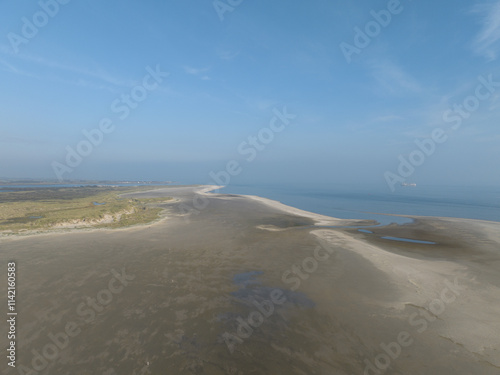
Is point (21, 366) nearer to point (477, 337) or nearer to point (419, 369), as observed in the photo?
point (419, 369)

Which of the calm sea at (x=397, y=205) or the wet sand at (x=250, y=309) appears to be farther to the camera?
the calm sea at (x=397, y=205)

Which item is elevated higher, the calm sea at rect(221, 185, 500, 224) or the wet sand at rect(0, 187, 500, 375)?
the calm sea at rect(221, 185, 500, 224)

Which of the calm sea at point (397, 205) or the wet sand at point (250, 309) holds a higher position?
the calm sea at point (397, 205)

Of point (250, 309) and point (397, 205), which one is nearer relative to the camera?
point (250, 309)

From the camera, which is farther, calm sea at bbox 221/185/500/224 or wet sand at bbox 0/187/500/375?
calm sea at bbox 221/185/500/224

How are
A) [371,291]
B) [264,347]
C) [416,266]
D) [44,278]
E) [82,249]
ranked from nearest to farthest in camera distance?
1. [264,347]
2. [371,291]
3. [44,278]
4. [416,266]
5. [82,249]

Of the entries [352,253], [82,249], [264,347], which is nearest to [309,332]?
[264,347]

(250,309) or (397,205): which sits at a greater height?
(397,205)

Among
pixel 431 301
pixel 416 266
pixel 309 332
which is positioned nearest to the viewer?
pixel 309 332
